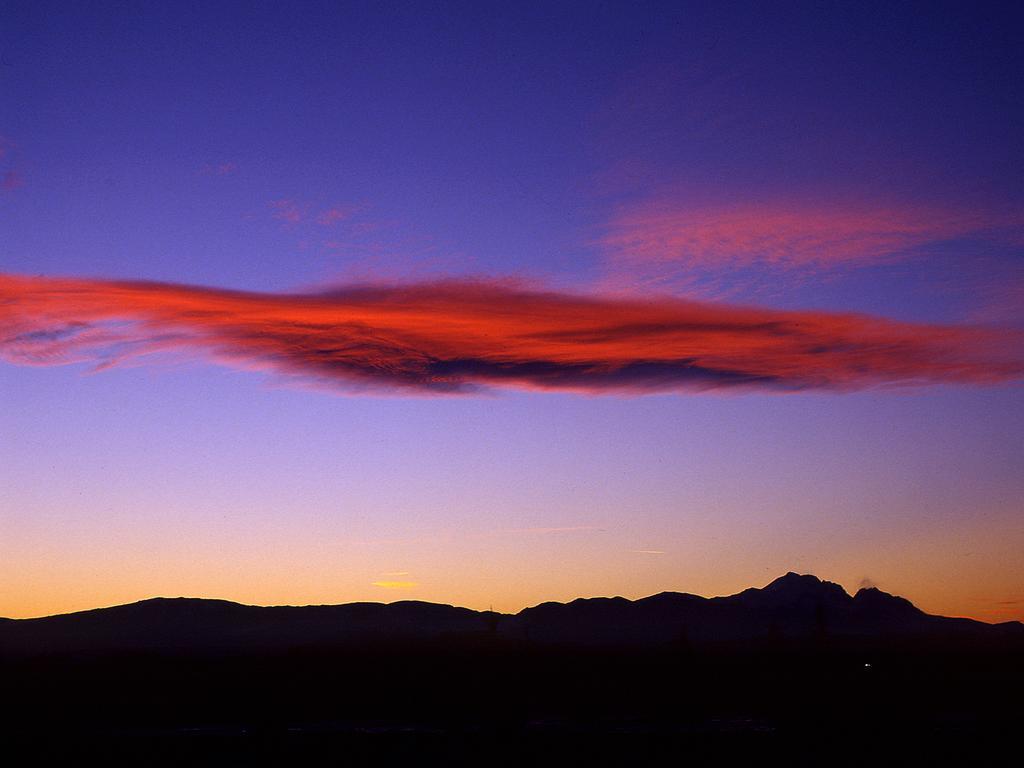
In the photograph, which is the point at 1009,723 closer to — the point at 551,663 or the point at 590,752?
the point at 590,752

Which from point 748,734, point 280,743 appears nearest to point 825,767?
point 748,734

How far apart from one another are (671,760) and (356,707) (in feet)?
176

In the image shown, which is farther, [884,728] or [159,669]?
[159,669]

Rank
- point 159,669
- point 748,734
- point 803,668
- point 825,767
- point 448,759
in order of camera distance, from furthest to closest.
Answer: point 159,669, point 803,668, point 748,734, point 448,759, point 825,767

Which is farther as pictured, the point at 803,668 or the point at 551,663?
the point at 551,663

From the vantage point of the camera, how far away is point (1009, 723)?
47.4 m

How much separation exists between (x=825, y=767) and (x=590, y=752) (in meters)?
8.30

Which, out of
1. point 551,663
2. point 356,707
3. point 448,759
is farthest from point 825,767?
point 551,663

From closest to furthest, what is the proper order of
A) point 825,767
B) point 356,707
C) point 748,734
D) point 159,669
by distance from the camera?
point 825,767, point 748,734, point 356,707, point 159,669

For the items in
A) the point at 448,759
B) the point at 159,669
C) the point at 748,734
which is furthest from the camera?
the point at 159,669

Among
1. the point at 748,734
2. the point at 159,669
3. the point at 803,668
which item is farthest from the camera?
the point at 159,669

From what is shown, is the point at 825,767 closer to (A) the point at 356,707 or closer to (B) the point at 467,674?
(A) the point at 356,707

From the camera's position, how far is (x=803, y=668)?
15300 cm

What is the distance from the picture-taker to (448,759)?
3994cm
